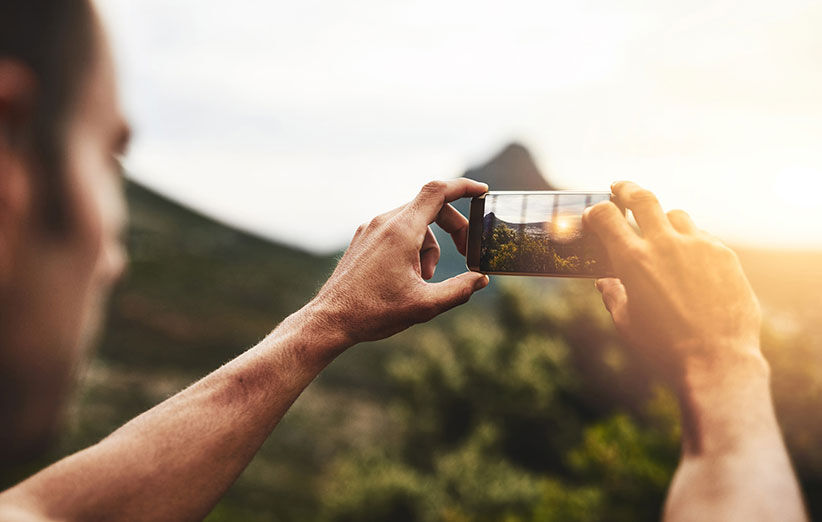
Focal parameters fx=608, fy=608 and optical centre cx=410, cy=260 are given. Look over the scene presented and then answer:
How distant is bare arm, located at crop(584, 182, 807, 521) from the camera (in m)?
1.42

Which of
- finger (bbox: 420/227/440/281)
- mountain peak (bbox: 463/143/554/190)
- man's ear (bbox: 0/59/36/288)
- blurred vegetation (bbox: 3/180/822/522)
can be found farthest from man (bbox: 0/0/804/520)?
mountain peak (bbox: 463/143/554/190)

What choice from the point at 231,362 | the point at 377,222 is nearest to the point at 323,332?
the point at 231,362

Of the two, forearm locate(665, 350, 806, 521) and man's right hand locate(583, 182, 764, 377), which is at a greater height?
man's right hand locate(583, 182, 764, 377)

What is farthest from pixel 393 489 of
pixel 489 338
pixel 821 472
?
pixel 821 472

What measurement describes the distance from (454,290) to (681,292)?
677mm

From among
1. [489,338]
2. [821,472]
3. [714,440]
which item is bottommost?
[489,338]

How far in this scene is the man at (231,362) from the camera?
116 cm

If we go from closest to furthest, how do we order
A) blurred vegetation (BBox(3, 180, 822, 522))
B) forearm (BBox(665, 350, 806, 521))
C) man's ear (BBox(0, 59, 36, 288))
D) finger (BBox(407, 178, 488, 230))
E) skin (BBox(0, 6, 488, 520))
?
man's ear (BBox(0, 59, 36, 288))
skin (BBox(0, 6, 488, 520))
forearm (BBox(665, 350, 806, 521))
finger (BBox(407, 178, 488, 230))
blurred vegetation (BBox(3, 180, 822, 522))

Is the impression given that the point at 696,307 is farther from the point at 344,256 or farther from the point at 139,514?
the point at 139,514

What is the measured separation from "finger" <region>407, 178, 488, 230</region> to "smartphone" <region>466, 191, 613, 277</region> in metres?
0.18

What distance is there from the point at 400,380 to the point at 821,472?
8570 mm

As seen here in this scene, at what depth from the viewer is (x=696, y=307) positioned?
1.68 metres

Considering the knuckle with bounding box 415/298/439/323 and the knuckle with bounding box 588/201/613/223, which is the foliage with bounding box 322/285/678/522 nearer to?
the knuckle with bounding box 415/298/439/323

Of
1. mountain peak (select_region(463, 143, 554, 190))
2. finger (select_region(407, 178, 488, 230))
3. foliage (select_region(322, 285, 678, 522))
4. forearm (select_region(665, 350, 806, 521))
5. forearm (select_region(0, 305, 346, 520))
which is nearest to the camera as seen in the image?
forearm (select_region(665, 350, 806, 521))
